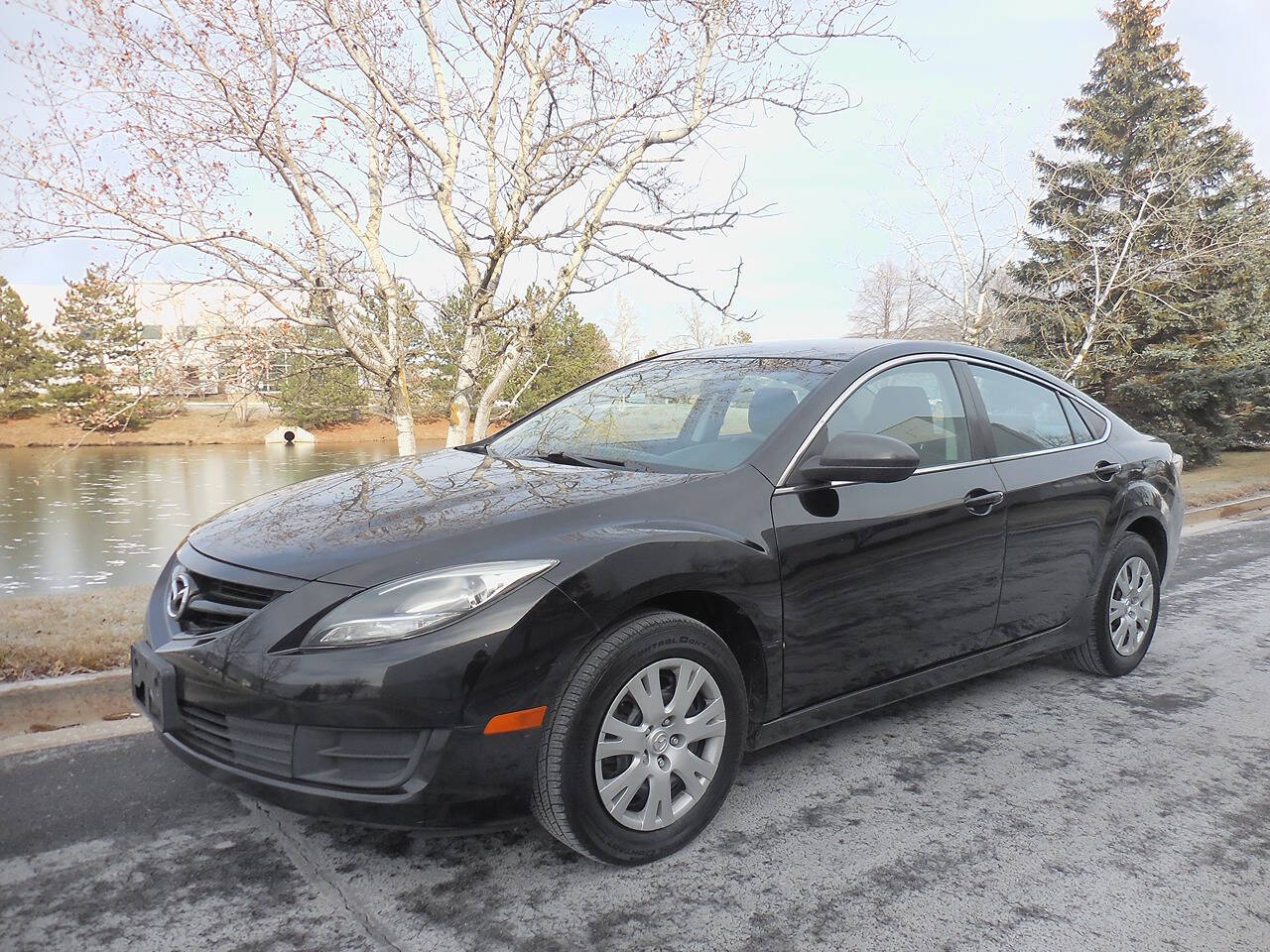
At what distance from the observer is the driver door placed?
3.02 meters

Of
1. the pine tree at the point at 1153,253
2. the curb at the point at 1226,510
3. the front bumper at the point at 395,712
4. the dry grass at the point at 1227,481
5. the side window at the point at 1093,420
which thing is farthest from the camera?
the pine tree at the point at 1153,253

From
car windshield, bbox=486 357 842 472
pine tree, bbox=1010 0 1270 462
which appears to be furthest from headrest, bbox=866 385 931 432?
pine tree, bbox=1010 0 1270 462

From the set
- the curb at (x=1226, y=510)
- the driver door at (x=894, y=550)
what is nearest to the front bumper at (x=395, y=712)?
the driver door at (x=894, y=550)

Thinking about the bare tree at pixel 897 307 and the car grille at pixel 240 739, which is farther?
the bare tree at pixel 897 307

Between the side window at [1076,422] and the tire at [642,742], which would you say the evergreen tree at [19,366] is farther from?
the tire at [642,742]

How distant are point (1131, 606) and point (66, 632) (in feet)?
17.1

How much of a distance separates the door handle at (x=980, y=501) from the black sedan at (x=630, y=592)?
0.04 ft

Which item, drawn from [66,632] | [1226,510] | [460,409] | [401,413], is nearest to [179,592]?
[66,632]

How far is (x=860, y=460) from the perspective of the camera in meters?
2.99

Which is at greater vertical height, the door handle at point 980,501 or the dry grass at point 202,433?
the door handle at point 980,501

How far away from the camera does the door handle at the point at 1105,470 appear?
4.27 m

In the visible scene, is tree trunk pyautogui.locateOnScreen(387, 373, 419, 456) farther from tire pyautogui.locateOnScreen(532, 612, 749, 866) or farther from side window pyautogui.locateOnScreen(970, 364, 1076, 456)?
tire pyautogui.locateOnScreen(532, 612, 749, 866)

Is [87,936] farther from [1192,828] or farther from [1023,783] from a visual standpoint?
[1192,828]

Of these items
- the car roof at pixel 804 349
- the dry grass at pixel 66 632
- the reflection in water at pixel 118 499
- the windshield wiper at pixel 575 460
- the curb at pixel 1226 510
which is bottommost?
the reflection in water at pixel 118 499
